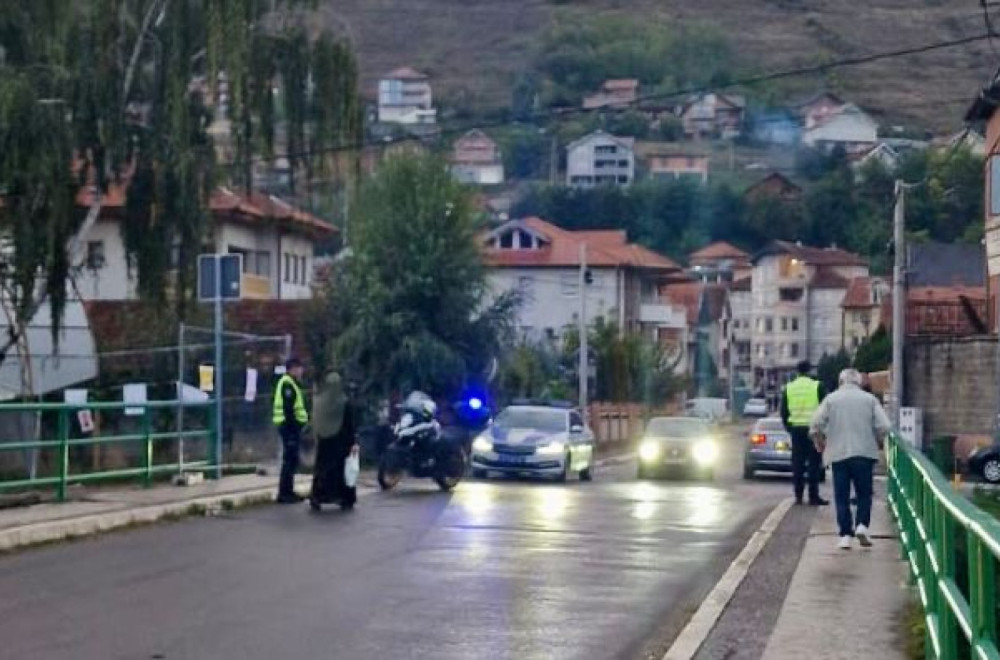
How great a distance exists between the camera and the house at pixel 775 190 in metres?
97.8

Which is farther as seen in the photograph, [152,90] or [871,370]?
[871,370]

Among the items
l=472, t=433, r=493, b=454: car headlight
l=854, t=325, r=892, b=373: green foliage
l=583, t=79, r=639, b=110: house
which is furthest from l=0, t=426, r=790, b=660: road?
l=583, t=79, r=639, b=110: house

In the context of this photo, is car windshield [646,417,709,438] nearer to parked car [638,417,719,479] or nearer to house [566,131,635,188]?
parked car [638,417,719,479]

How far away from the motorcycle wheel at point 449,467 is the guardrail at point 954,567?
1389 cm

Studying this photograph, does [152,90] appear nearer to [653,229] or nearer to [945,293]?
[945,293]

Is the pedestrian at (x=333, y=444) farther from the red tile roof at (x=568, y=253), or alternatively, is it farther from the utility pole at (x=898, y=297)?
the red tile roof at (x=568, y=253)

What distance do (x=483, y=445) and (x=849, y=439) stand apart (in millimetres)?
16785

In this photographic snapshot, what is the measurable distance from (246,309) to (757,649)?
35542 millimetres

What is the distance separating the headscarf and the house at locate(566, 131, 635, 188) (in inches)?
4753

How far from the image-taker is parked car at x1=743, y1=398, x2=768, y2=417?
81338mm

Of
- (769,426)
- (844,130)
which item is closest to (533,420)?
(769,426)

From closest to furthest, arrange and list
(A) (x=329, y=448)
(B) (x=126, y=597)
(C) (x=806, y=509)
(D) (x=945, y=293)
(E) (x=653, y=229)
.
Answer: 1. (B) (x=126, y=597)
2. (A) (x=329, y=448)
3. (C) (x=806, y=509)
4. (D) (x=945, y=293)
5. (E) (x=653, y=229)

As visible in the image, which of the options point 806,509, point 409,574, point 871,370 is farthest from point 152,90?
point 871,370

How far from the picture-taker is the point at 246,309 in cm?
4609
